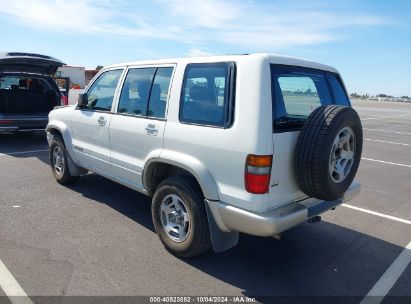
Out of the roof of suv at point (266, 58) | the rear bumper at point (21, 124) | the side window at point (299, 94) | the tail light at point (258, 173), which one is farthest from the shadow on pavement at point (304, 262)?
the rear bumper at point (21, 124)

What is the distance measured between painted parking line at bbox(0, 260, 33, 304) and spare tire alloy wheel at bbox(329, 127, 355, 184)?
277 cm

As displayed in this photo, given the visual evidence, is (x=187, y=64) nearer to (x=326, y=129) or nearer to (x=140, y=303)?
(x=326, y=129)

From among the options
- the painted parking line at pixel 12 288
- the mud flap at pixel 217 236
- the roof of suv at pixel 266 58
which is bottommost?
the painted parking line at pixel 12 288

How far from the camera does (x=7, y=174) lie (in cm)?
638

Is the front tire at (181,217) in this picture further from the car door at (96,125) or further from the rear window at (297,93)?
the car door at (96,125)

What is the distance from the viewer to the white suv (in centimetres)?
301

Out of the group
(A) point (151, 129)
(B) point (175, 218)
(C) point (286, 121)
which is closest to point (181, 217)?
(B) point (175, 218)

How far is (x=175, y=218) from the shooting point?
371 cm

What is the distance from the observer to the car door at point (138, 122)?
379 centimetres

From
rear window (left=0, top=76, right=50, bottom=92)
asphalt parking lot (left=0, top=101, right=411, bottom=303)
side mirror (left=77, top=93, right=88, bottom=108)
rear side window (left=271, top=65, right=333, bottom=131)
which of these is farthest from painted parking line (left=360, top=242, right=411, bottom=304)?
rear window (left=0, top=76, right=50, bottom=92)

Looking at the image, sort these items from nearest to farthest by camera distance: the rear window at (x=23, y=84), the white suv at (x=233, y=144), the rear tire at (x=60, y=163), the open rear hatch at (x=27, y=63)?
the white suv at (x=233, y=144)
the rear tire at (x=60, y=163)
the open rear hatch at (x=27, y=63)
the rear window at (x=23, y=84)

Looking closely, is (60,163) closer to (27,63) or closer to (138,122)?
(138,122)

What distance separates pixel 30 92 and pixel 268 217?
28.9ft

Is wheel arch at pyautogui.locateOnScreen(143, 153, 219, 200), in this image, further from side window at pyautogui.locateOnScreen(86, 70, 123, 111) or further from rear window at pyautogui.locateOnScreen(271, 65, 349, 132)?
side window at pyautogui.locateOnScreen(86, 70, 123, 111)
